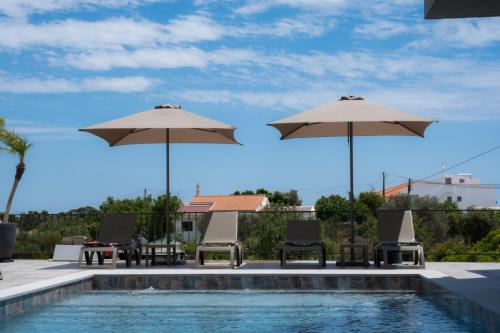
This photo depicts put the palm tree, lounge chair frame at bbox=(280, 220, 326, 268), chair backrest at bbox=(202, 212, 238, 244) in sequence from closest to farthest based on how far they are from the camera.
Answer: lounge chair frame at bbox=(280, 220, 326, 268) → chair backrest at bbox=(202, 212, 238, 244) → the palm tree

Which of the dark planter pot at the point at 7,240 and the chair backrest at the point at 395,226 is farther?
the dark planter pot at the point at 7,240

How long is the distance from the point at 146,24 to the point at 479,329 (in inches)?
461

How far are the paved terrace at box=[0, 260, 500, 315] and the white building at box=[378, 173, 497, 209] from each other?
7950 centimetres

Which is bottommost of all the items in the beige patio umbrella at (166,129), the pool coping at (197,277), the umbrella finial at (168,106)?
the pool coping at (197,277)

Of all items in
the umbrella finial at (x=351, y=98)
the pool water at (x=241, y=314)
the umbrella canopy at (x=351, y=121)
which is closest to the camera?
the pool water at (x=241, y=314)

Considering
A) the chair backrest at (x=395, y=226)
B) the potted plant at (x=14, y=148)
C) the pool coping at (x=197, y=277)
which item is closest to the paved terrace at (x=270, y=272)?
the pool coping at (x=197, y=277)

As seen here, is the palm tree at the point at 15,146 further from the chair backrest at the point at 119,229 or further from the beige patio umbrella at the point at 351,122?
the beige patio umbrella at the point at 351,122

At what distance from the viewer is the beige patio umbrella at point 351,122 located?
9906 mm

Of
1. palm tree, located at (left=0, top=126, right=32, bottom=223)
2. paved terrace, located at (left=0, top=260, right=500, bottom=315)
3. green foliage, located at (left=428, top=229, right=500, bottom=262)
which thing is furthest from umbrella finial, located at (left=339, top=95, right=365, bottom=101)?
palm tree, located at (left=0, top=126, right=32, bottom=223)

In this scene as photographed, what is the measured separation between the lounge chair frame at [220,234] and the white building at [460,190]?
7985 centimetres

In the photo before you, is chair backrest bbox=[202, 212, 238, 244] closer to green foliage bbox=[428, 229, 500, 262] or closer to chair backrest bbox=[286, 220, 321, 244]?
chair backrest bbox=[286, 220, 321, 244]

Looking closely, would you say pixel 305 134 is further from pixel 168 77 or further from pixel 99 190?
pixel 168 77

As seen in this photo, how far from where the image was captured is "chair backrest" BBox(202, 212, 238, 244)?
10.4m

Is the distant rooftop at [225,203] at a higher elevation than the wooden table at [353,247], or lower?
higher
